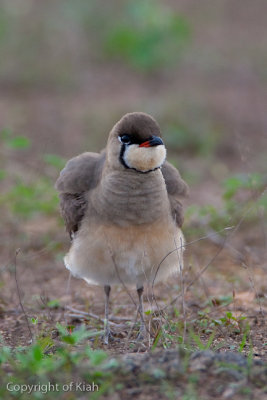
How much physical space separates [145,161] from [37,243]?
101 inches

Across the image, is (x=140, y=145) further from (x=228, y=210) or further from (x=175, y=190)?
(x=228, y=210)

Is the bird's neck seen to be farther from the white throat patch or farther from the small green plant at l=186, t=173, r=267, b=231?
the small green plant at l=186, t=173, r=267, b=231

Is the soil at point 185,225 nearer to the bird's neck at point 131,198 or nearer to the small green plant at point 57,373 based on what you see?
the small green plant at point 57,373

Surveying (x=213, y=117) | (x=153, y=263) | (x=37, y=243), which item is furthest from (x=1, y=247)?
(x=213, y=117)

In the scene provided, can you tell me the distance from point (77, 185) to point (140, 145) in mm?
671

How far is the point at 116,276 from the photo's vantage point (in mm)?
4930

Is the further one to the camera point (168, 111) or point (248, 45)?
point (248, 45)

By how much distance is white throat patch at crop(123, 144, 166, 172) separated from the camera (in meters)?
4.71

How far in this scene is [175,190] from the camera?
5.27 m

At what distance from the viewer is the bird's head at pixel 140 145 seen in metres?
4.71

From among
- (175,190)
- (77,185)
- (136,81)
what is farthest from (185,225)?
(136,81)

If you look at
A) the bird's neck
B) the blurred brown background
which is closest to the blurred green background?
the blurred brown background

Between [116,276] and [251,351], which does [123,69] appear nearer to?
[116,276]

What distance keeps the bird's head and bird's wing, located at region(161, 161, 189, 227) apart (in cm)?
50
